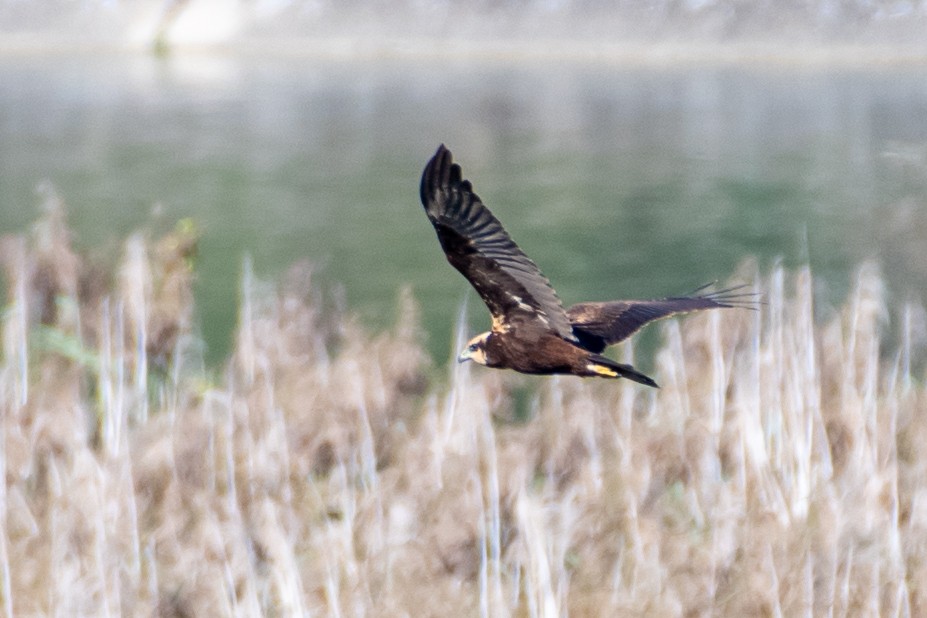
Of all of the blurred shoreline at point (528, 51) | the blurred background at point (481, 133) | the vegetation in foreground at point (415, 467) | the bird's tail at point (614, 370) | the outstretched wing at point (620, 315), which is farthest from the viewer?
the blurred shoreline at point (528, 51)

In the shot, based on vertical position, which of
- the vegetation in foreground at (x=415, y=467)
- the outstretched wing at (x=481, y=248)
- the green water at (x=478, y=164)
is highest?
the green water at (x=478, y=164)

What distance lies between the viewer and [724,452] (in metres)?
6.76

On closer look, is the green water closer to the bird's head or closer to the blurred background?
the blurred background

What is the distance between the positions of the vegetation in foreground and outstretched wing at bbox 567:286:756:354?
1.03 metres

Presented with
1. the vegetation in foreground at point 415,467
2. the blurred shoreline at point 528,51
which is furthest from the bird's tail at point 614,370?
the blurred shoreline at point 528,51

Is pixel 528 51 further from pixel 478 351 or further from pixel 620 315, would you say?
pixel 478 351

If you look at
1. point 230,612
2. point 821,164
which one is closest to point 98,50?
point 821,164

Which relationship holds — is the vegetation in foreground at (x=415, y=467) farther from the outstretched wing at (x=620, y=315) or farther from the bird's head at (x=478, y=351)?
the bird's head at (x=478, y=351)

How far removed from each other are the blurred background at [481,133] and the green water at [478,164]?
3.0 inches

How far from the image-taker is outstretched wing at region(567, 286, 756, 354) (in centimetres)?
351

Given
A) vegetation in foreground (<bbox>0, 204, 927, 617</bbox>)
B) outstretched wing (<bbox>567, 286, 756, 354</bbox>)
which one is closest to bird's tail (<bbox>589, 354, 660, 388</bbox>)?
outstretched wing (<bbox>567, 286, 756, 354</bbox>)

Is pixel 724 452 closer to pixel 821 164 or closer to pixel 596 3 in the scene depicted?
pixel 821 164

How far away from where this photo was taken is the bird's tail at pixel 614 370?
115 inches

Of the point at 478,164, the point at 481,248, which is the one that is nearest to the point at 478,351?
the point at 481,248
